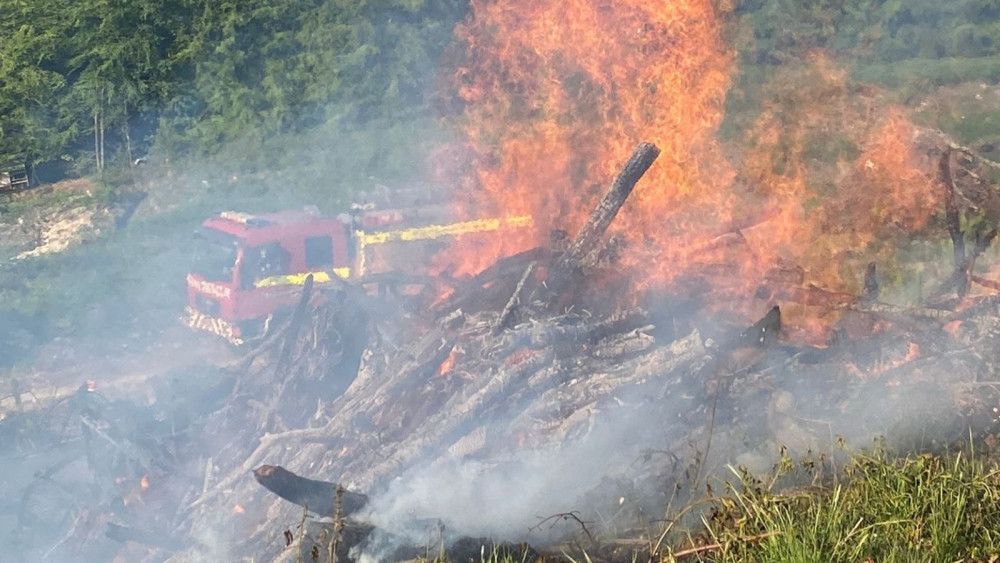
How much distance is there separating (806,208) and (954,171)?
2.86m

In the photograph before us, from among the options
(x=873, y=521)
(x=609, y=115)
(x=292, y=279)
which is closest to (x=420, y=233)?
(x=292, y=279)

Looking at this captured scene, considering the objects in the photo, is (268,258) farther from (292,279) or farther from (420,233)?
(420,233)

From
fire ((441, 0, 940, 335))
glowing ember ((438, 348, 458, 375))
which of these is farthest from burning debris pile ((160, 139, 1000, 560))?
fire ((441, 0, 940, 335))

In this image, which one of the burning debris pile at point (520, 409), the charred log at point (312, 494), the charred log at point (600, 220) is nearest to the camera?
the charred log at point (312, 494)

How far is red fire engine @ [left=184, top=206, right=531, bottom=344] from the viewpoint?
550 inches

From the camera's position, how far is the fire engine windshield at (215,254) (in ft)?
46.3

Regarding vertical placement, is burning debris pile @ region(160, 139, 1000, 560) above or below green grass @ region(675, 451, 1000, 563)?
below

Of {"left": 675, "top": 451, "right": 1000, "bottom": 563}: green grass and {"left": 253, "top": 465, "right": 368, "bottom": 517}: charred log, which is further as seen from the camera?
{"left": 253, "top": 465, "right": 368, "bottom": 517}: charred log

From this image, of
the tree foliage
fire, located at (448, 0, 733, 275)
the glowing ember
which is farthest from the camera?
the tree foliage

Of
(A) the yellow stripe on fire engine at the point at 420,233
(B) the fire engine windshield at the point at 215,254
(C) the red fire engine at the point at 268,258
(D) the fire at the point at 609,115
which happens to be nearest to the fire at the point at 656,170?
(D) the fire at the point at 609,115

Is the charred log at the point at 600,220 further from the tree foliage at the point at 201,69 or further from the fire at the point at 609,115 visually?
the tree foliage at the point at 201,69

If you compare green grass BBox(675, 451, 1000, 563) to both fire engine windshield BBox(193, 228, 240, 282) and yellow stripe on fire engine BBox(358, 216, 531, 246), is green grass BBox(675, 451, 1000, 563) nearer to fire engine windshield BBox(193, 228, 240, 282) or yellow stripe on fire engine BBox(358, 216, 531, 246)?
yellow stripe on fire engine BBox(358, 216, 531, 246)

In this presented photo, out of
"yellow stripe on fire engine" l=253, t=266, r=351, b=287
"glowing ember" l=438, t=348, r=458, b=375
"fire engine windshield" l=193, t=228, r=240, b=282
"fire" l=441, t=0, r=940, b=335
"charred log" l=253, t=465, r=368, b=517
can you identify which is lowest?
"yellow stripe on fire engine" l=253, t=266, r=351, b=287

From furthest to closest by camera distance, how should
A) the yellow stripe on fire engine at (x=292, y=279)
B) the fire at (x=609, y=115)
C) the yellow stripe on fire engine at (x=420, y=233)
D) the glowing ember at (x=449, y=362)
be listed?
the yellow stripe on fire engine at (x=420, y=233), the yellow stripe on fire engine at (x=292, y=279), the fire at (x=609, y=115), the glowing ember at (x=449, y=362)
